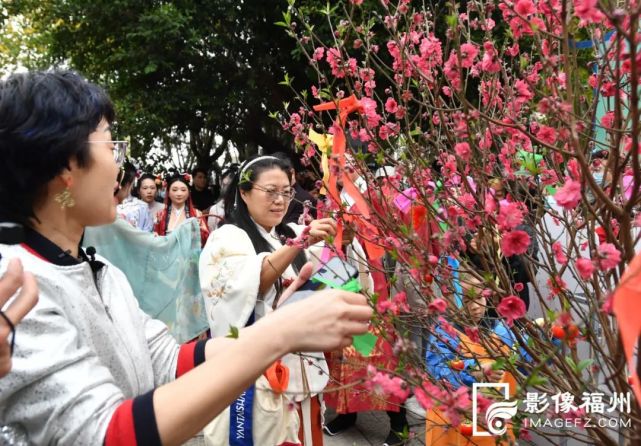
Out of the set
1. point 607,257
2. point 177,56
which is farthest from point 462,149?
point 177,56

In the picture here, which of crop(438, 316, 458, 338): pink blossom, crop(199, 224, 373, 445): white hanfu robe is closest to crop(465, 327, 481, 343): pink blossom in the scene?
crop(438, 316, 458, 338): pink blossom

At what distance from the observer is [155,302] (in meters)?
4.21

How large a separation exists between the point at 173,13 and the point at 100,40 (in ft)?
9.14

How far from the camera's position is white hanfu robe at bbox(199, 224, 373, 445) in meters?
2.76

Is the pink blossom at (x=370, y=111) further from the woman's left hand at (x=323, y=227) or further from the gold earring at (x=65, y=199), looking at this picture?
the gold earring at (x=65, y=199)

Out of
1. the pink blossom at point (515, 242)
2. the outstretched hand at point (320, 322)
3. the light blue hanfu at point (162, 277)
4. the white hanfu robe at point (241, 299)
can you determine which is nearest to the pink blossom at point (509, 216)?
the pink blossom at point (515, 242)

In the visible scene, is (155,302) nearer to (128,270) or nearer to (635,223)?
(128,270)

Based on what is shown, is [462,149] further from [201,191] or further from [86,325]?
[201,191]

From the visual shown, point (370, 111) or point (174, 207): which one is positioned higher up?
point (174, 207)

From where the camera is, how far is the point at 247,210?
3096 mm

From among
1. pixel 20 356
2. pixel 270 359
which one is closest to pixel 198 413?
pixel 270 359

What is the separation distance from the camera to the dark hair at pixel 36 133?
1.44 metres

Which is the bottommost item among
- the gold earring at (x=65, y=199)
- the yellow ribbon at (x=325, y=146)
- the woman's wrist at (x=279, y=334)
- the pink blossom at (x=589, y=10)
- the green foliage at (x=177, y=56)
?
the woman's wrist at (x=279, y=334)

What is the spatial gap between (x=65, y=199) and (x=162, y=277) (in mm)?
2765
